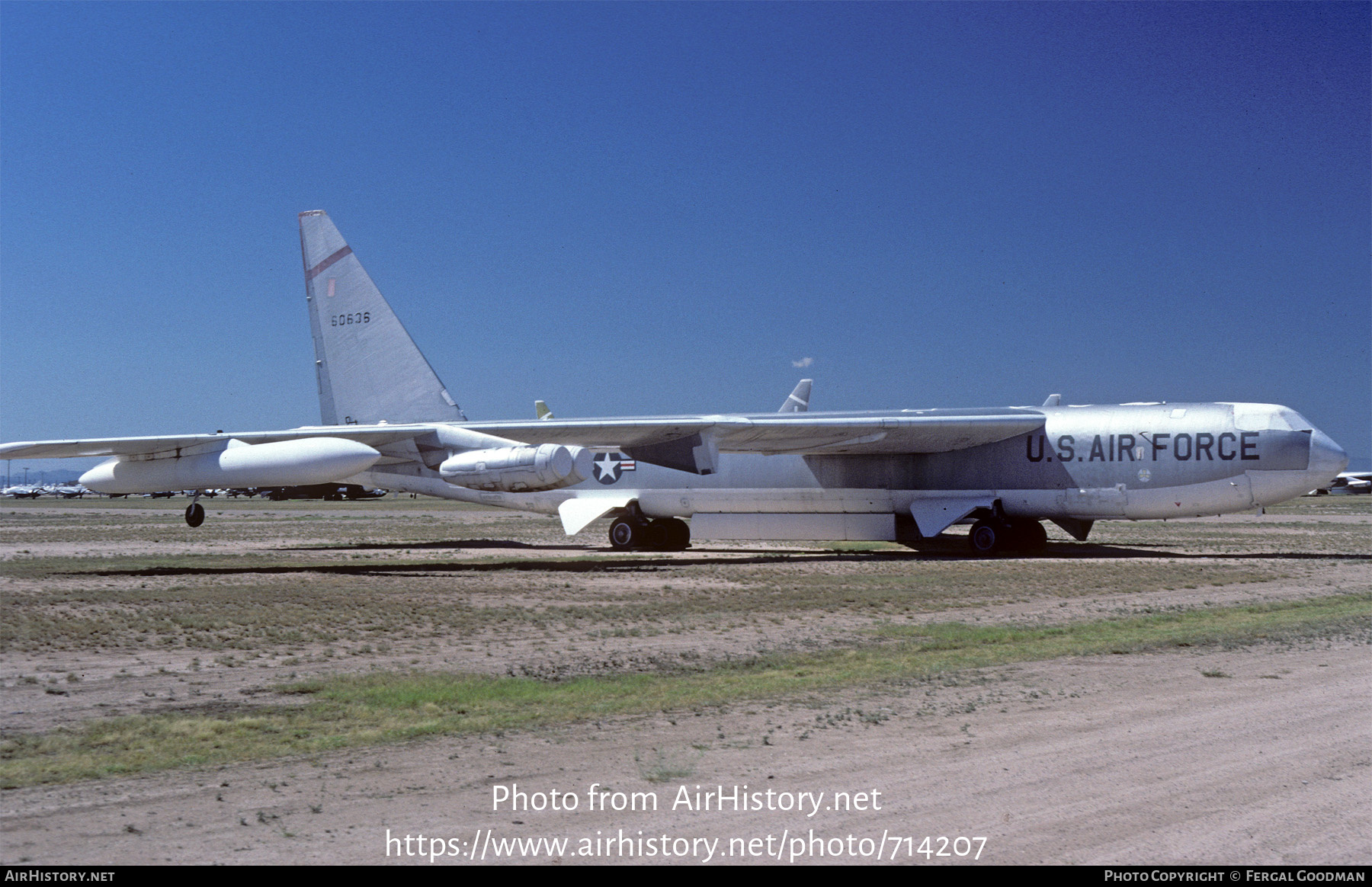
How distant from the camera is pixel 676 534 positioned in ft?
83.0

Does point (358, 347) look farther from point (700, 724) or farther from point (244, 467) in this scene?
point (700, 724)

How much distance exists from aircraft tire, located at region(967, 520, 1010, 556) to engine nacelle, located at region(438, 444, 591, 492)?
8280 mm

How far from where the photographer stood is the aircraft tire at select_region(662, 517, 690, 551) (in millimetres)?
25219

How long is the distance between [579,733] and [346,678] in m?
2.79

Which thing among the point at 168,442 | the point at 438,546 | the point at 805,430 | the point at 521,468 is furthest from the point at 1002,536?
the point at 168,442

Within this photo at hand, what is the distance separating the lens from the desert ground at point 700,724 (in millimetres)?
4598

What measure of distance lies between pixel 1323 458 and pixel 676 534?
13.2 m

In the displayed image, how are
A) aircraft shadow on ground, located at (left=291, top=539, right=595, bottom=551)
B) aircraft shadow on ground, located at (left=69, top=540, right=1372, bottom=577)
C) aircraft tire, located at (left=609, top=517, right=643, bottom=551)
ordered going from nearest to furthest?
aircraft shadow on ground, located at (left=69, top=540, right=1372, bottom=577), aircraft tire, located at (left=609, top=517, right=643, bottom=551), aircraft shadow on ground, located at (left=291, top=539, right=595, bottom=551)

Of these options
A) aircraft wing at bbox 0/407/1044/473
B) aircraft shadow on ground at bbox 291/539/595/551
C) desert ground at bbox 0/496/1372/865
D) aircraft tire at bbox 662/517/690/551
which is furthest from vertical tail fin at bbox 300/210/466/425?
desert ground at bbox 0/496/1372/865

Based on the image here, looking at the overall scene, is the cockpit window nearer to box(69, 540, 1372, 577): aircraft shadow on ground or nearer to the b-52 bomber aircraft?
the b-52 bomber aircraft

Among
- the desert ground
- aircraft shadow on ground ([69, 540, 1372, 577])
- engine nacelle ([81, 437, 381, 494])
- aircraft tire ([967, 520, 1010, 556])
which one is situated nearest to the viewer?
the desert ground

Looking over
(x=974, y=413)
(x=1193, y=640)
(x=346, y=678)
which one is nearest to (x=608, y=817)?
(x=346, y=678)

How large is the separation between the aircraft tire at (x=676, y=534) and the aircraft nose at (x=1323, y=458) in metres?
12.8

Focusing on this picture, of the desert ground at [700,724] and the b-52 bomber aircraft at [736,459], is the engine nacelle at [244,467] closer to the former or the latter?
the b-52 bomber aircraft at [736,459]
